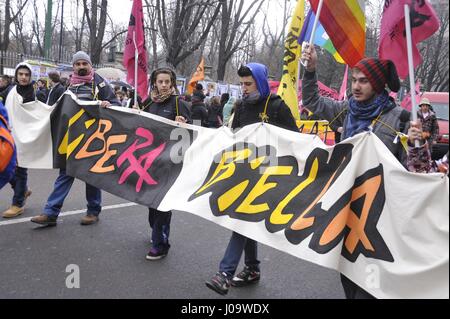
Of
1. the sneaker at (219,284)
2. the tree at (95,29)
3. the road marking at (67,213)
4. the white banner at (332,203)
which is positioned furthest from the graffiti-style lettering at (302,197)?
the tree at (95,29)

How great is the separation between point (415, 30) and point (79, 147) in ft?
10.9

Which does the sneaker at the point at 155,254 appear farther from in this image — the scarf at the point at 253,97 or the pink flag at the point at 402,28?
the pink flag at the point at 402,28

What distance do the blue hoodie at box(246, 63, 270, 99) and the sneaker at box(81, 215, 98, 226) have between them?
106 inches

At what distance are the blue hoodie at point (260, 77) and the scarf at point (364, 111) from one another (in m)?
0.72

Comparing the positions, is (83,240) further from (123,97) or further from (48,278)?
(123,97)

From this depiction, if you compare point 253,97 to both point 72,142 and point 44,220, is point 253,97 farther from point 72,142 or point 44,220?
point 44,220

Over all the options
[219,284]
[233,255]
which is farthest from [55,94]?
[219,284]

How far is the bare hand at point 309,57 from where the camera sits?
3285mm

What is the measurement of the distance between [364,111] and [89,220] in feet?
11.3

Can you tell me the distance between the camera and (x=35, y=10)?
39.2 m

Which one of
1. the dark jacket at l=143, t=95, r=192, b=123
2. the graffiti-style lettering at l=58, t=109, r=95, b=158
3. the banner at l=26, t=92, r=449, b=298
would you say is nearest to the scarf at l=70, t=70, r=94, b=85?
the banner at l=26, t=92, r=449, b=298

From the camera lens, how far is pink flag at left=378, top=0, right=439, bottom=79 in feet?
8.93

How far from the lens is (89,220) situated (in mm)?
5004
